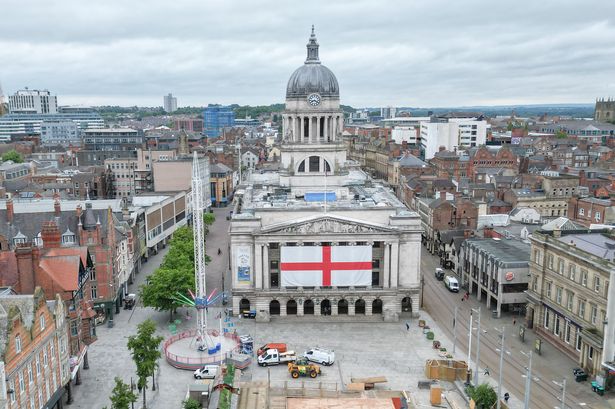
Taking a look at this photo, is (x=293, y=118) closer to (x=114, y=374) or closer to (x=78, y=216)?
(x=78, y=216)

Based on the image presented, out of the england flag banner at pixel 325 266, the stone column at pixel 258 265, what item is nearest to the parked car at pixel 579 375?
the england flag banner at pixel 325 266

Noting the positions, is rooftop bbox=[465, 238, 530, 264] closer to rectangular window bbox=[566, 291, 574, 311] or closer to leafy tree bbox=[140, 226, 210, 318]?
rectangular window bbox=[566, 291, 574, 311]

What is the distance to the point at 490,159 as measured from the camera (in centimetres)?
18950

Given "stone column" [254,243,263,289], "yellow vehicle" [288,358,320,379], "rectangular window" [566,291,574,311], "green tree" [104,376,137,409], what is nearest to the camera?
"green tree" [104,376,137,409]

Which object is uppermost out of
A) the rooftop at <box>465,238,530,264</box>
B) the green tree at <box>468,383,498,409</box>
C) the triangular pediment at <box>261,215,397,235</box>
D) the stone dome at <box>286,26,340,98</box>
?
the stone dome at <box>286,26,340,98</box>

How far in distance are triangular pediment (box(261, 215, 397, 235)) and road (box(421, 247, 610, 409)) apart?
51.6 ft

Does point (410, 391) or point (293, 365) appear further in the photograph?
point (293, 365)

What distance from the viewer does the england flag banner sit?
84125mm

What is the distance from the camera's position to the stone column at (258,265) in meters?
84.5

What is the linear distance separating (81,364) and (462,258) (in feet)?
198

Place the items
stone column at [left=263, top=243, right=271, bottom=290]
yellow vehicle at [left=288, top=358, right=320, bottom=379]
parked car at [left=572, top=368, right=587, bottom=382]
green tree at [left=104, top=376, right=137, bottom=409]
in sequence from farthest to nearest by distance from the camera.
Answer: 1. stone column at [left=263, top=243, right=271, bottom=290]
2. yellow vehicle at [left=288, top=358, right=320, bottom=379]
3. parked car at [left=572, top=368, right=587, bottom=382]
4. green tree at [left=104, top=376, right=137, bottom=409]

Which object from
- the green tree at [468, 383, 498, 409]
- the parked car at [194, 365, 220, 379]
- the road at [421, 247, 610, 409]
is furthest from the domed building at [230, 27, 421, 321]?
the green tree at [468, 383, 498, 409]

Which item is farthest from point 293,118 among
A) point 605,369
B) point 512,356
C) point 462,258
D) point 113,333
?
point 605,369

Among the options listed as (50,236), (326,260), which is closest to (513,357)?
(326,260)
